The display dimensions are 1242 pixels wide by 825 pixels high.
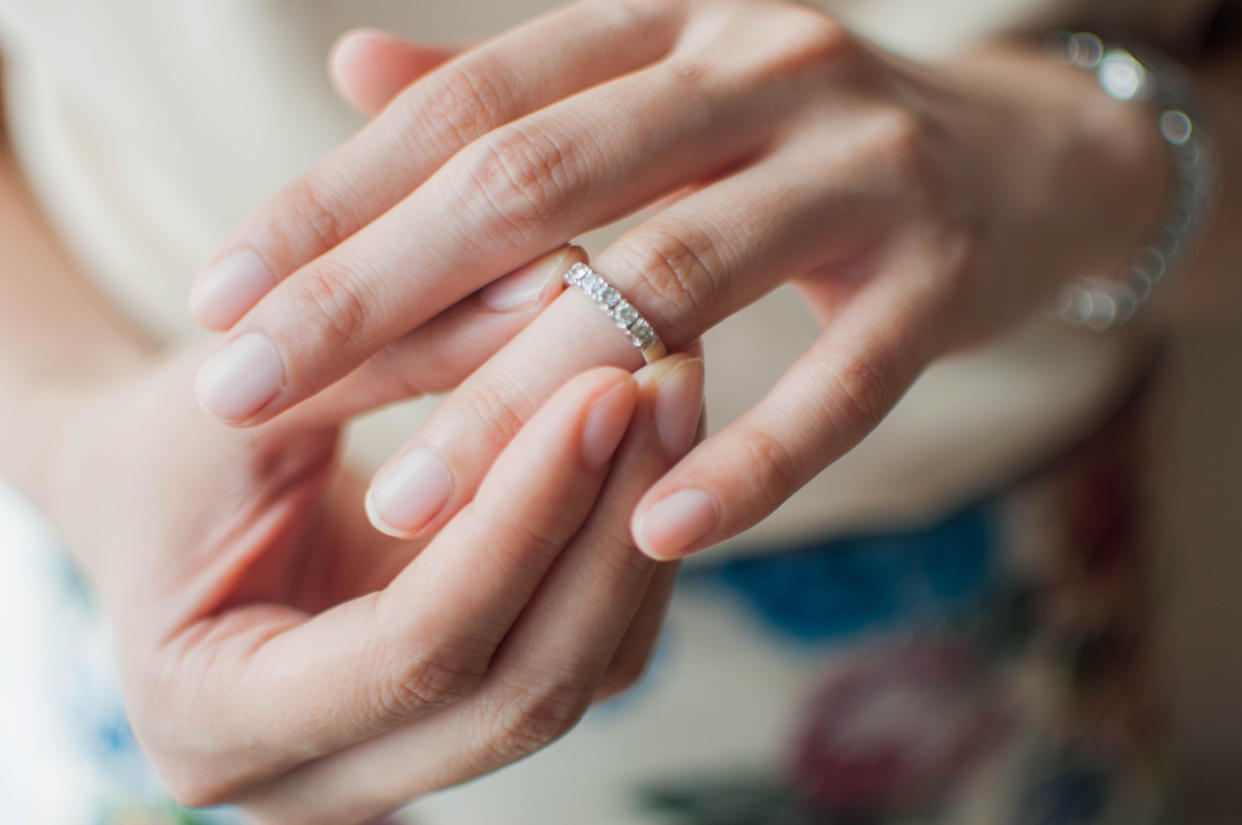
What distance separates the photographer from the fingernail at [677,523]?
0.30 meters

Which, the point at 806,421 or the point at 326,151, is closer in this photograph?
the point at 806,421

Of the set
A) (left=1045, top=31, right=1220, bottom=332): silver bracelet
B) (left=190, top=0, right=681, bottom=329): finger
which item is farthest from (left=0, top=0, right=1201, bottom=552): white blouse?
(left=190, top=0, right=681, bottom=329): finger

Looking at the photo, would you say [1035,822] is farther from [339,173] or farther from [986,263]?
[339,173]

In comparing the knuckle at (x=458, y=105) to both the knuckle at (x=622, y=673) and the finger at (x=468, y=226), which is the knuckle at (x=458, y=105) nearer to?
the finger at (x=468, y=226)

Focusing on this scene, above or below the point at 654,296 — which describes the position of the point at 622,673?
below

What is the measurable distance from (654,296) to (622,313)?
12 mm

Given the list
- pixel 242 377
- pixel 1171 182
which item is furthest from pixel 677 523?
pixel 1171 182

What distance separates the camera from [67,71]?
54 cm

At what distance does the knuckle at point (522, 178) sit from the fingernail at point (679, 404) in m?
0.07

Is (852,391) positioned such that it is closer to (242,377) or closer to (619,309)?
(619,309)

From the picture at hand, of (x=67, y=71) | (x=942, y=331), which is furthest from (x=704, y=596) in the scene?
(x=67, y=71)

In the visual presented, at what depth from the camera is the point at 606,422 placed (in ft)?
0.96

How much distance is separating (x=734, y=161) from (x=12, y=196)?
544 millimetres

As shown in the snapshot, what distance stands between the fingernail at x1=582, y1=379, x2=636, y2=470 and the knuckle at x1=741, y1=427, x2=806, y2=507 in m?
0.04
